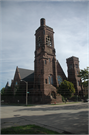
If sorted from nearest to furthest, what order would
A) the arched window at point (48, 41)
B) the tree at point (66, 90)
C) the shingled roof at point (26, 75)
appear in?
the tree at point (66, 90)
the arched window at point (48, 41)
the shingled roof at point (26, 75)

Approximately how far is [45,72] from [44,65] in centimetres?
254

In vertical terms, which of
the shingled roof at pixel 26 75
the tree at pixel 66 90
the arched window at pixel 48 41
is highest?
the arched window at pixel 48 41

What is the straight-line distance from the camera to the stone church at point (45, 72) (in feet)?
121

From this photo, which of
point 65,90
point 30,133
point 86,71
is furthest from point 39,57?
point 30,133

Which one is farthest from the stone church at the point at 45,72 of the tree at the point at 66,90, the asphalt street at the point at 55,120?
the asphalt street at the point at 55,120

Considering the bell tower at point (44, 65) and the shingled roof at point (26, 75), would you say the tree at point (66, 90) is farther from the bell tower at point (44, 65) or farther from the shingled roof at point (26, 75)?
the shingled roof at point (26, 75)

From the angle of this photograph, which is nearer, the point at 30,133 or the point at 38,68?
the point at 30,133

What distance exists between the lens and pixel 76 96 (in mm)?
43938

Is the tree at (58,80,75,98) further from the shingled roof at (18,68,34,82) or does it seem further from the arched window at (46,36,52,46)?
the arched window at (46,36,52,46)

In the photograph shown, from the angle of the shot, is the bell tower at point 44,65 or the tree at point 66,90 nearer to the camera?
the tree at point 66,90

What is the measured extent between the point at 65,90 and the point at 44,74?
8972 millimetres

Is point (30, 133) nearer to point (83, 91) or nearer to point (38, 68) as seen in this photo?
point (38, 68)

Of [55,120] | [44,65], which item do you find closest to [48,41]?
[44,65]

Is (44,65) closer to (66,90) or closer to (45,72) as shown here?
(45,72)
